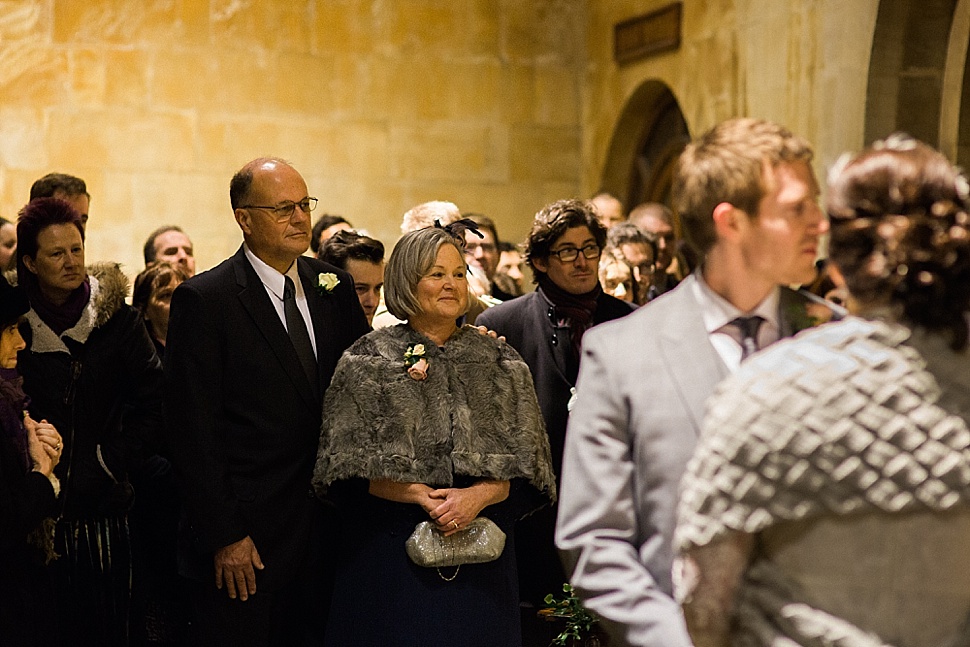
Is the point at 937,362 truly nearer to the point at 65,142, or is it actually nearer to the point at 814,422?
the point at 814,422

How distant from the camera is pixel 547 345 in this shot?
4.66 m

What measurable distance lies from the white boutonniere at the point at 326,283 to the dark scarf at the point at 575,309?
0.86 meters

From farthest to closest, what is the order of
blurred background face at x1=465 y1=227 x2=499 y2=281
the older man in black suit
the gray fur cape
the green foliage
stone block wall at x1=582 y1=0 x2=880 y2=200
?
stone block wall at x1=582 y1=0 x2=880 y2=200
blurred background face at x1=465 y1=227 x2=499 y2=281
the green foliage
the older man in black suit
the gray fur cape

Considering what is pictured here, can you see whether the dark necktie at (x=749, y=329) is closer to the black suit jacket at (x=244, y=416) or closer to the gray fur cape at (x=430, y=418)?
the gray fur cape at (x=430, y=418)

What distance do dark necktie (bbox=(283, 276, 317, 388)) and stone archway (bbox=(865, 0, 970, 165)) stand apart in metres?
3.47

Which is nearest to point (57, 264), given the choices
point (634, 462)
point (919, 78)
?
point (634, 462)

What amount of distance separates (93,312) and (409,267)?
129cm

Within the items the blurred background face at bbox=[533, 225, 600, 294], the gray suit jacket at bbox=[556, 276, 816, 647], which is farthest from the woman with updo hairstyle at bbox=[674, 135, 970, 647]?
the blurred background face at bbox=[533, 225, 600, 294]

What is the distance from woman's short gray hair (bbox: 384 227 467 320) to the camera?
3951 mm

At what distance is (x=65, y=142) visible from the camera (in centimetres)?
906

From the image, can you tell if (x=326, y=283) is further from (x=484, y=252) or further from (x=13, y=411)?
(x=484, y=252)

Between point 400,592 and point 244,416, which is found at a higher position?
point 244,416

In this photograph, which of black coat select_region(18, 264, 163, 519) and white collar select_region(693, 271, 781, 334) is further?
black coat select_region(18, 264, 163, 519)

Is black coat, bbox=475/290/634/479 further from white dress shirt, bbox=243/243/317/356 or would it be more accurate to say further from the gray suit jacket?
the gray suit jacket
